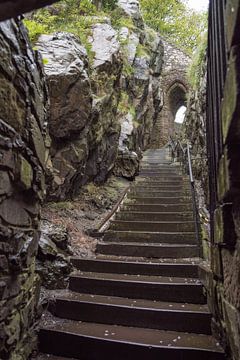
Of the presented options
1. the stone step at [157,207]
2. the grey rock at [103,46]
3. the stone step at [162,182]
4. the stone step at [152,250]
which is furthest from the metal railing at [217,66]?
the stone step at [162,182]

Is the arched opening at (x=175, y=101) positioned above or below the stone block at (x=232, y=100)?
above

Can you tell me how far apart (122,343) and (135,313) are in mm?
427

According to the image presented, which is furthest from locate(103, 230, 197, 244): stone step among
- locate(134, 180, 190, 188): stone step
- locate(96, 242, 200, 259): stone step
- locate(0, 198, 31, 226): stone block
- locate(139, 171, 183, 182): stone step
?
locate(139, 171, 183, 182): stone step

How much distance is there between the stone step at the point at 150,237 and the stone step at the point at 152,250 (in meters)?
0.23

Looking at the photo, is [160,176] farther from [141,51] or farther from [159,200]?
[141,51]

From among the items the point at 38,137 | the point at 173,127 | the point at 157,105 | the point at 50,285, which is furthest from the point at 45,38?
the point at 173,127

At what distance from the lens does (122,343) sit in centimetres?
255

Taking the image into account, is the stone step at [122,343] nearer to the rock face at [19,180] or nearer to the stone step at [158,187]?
the rock face at [19,180]

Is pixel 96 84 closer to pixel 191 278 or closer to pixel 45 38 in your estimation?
pixel 45 38

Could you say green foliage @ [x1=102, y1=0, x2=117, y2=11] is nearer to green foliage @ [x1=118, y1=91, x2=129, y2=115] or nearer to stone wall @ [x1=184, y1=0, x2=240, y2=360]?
green foliage @ [x1=118, y1=91, x2=129, y2=115]

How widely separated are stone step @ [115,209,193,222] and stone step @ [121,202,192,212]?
28 centimetres

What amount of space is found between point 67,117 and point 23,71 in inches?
105

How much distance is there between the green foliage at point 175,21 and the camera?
18.6 m

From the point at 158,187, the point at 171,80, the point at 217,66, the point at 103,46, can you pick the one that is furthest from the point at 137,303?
the point at 171,80
